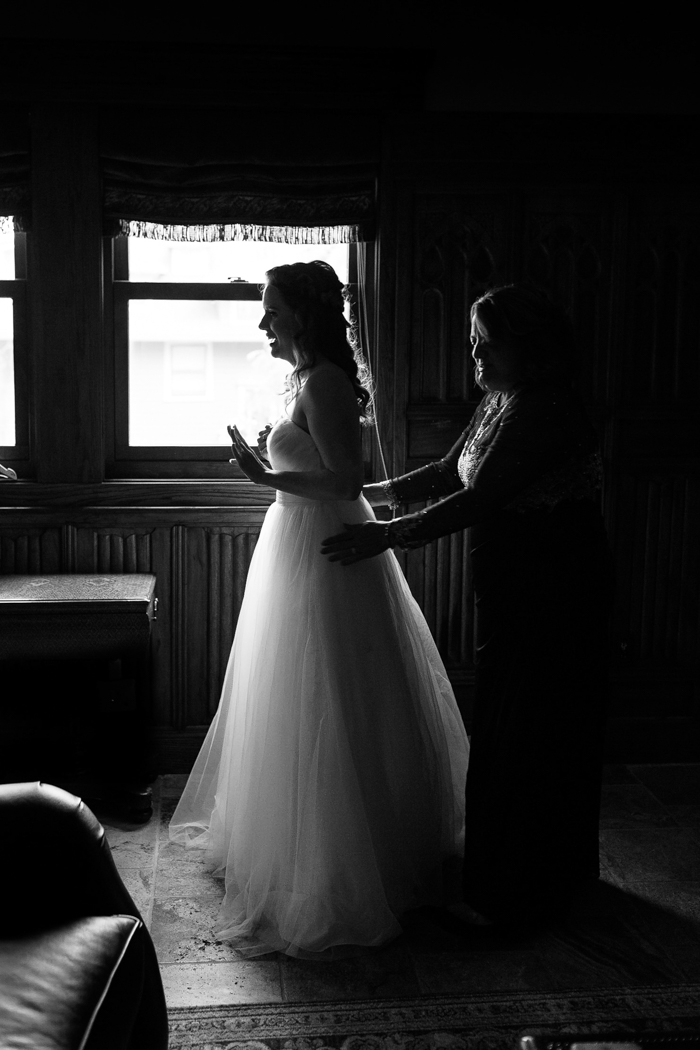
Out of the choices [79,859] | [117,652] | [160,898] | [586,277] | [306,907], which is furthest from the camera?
[586,277]

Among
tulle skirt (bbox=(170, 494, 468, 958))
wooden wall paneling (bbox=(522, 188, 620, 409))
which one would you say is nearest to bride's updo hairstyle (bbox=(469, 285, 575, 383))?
tulle skirt (bbox=(170, 494, 468, 958))

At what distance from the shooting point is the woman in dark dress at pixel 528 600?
2.67m

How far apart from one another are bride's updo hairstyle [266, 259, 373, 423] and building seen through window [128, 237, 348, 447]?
0.98 metres

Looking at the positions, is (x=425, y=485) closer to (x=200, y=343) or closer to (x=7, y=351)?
(x=200, y=343)

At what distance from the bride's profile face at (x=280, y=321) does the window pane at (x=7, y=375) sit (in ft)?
4.42

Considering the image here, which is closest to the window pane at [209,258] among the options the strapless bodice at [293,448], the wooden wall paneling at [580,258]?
the wooden wall paneling at [580,258]

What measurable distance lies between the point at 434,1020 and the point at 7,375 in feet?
9.04

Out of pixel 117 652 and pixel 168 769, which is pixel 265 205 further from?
pixel 168 769

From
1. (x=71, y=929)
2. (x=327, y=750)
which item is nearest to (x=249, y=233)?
(x=327, y=750)

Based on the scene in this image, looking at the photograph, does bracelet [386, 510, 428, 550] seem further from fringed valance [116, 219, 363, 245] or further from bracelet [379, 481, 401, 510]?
fringed valance [116, 219, 363, 245]

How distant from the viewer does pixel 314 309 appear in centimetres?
Result: 295

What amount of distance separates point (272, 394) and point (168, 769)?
1528 mm

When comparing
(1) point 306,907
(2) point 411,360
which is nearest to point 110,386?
(2) point 411,360

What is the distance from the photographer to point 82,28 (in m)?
3.66
